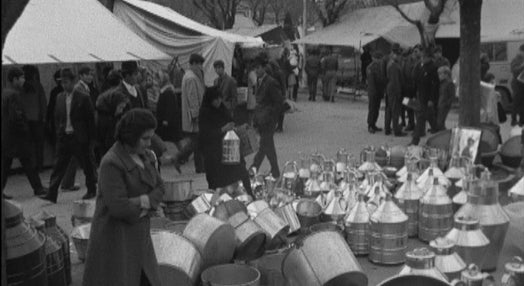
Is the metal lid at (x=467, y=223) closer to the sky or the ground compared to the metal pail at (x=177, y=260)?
closer to the sky

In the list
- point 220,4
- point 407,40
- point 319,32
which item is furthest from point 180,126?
point 220,4

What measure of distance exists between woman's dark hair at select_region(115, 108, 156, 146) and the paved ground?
2503mm

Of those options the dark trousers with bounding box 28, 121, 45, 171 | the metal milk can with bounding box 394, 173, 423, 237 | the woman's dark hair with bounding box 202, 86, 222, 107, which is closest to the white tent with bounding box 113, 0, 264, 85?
the dark trousers with bounding box 28, 121, 45, 171

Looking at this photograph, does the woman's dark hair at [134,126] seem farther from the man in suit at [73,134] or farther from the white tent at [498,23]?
the white tent at [498,23]

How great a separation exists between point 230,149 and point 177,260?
2.84m

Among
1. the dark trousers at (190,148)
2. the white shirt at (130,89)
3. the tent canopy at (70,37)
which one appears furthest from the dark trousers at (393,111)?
the white shirt at (130,89)

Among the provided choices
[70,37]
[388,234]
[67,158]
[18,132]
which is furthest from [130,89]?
[388,234]

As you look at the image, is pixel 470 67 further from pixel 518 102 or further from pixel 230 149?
pixel 518 102

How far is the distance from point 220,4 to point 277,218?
24359 millimetres

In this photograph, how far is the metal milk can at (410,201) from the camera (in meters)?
7.38

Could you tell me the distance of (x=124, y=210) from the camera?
443cm

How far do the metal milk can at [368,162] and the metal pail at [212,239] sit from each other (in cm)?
291

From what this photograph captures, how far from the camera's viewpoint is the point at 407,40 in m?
22.8

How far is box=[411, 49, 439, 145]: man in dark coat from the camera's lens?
1345cm
